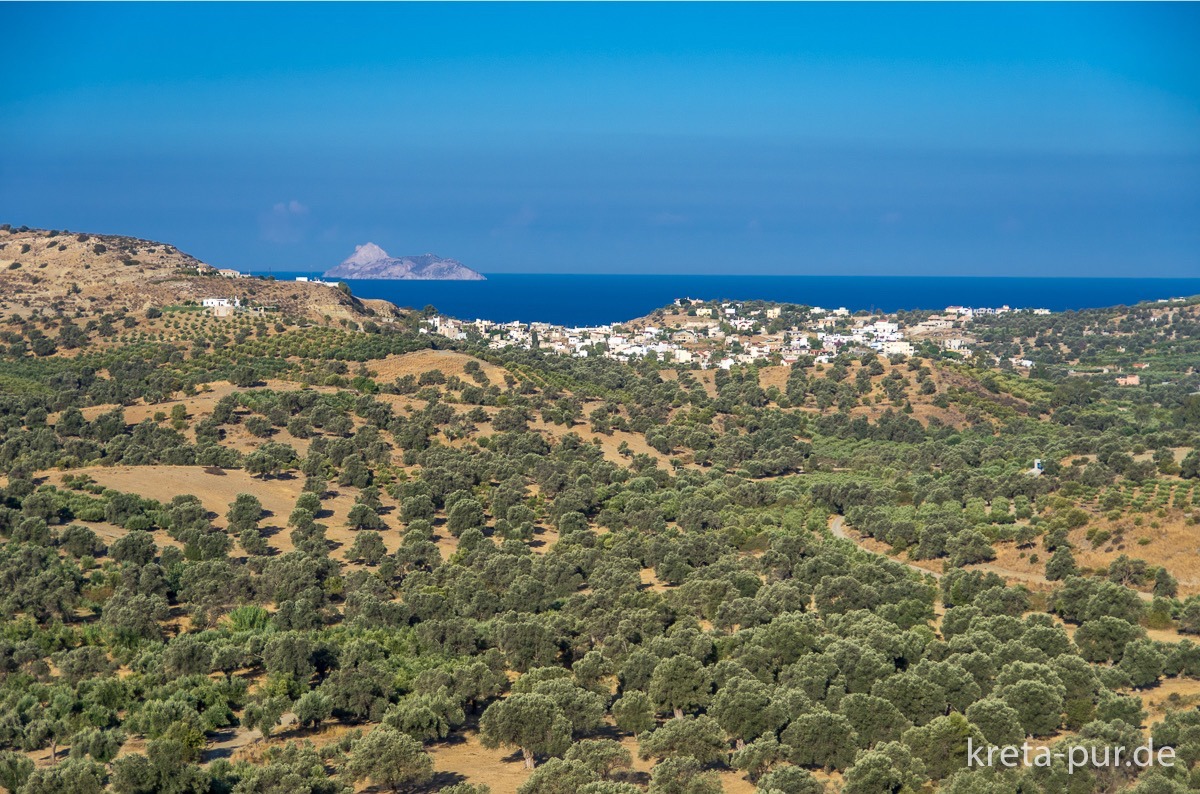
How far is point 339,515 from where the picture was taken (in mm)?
54594

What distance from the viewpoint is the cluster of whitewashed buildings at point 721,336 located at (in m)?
128

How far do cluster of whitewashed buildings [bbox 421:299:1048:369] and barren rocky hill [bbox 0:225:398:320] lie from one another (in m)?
15.4

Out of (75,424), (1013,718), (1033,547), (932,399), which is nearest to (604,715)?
(1013,718)

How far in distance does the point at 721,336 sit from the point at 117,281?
72513 mm

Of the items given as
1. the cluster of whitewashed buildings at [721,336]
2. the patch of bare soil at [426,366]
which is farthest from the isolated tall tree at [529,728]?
the cluster of whitewashed buildings at [721,336]

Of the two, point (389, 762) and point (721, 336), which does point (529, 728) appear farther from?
point (721, 336)

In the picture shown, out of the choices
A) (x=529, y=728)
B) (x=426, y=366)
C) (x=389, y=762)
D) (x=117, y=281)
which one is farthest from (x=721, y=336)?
(x=389, y=762)

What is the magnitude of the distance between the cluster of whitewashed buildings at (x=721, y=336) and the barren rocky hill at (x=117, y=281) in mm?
15358

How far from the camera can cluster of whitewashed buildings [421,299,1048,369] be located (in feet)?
421

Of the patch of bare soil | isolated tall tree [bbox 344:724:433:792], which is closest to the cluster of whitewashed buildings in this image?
the patch of bare soil

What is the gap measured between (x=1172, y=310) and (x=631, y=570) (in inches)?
5625

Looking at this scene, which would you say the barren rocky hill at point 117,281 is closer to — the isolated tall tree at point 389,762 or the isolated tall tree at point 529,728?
the isolated tall tree at point 529,728

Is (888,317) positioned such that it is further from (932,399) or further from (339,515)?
(339,515)

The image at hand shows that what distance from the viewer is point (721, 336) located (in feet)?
487
